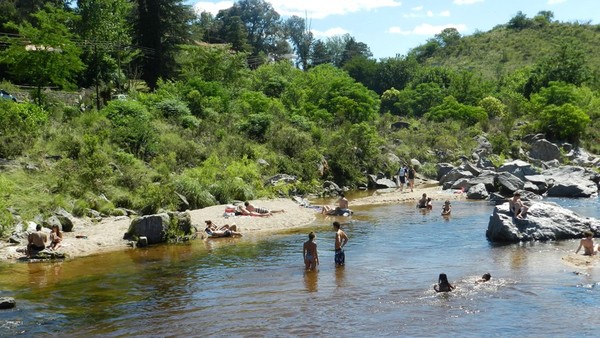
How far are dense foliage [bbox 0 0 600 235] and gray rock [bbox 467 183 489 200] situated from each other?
8808 millimetres

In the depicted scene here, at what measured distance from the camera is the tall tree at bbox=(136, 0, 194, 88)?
179 feet

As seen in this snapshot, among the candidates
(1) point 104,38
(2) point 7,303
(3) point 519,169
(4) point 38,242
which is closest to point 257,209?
(4) point 38,242

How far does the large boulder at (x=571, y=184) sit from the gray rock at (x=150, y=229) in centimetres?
2438

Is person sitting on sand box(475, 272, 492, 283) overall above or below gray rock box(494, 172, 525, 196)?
below

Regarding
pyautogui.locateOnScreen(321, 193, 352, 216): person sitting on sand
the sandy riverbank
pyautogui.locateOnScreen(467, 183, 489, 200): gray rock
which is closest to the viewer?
the sandy riverbank

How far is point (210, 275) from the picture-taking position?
1822 centimetres

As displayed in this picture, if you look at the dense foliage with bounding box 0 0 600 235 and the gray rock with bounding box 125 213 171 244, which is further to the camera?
the dense foliage with bounding box 0 0 600 235

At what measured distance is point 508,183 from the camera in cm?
3675

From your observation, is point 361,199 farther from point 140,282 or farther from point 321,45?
point 321,45

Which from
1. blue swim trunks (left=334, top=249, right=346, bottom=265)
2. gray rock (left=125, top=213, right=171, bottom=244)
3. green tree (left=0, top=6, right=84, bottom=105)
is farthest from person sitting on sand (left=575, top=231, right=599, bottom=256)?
green tree (left=0, top=6, right=84, bottom=105)

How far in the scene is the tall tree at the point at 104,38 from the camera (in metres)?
44.8

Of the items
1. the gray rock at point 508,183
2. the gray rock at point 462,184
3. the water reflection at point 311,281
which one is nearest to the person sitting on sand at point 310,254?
the water reflection at point 311,281

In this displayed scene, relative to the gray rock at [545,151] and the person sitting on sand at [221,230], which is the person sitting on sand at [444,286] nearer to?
the person sitting on sand at [221,230]

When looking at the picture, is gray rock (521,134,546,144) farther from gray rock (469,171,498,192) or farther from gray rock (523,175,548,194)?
gray rock (523,175,548,194)
